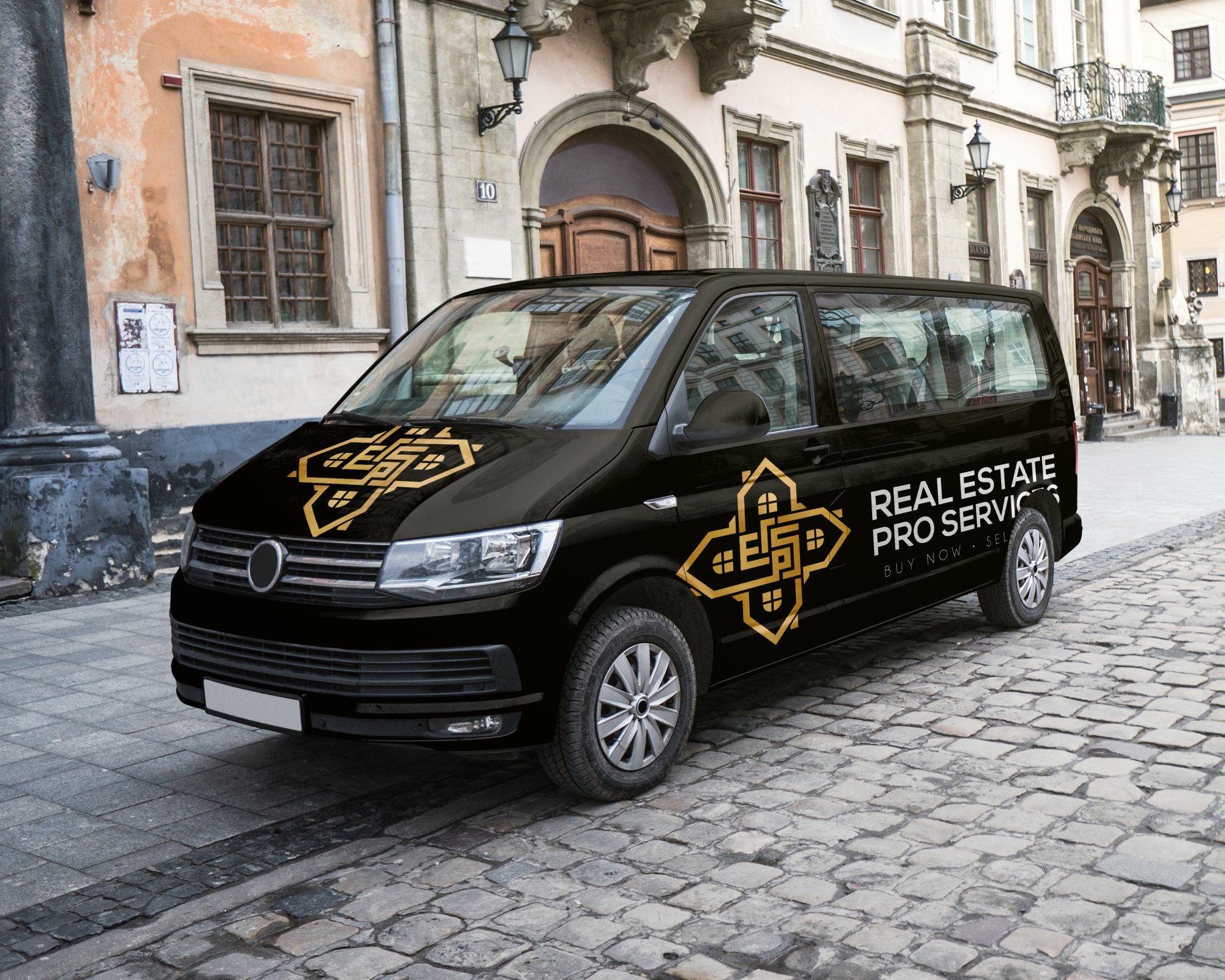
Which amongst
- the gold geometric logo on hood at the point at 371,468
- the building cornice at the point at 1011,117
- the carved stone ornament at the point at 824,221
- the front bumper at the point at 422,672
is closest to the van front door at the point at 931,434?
the gold geometric logo on hood at the point at 371,468

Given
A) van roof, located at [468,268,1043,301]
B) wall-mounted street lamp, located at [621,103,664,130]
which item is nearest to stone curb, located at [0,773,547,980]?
van roof, located at [468,268,1043,301]

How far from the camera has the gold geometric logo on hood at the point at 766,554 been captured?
501cm

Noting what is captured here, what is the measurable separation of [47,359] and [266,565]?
581cm

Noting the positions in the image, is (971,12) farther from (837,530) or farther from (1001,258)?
(837,530)

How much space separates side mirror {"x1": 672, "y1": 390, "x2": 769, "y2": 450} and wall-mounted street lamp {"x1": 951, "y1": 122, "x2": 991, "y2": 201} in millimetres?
17274

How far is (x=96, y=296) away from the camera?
1016cm

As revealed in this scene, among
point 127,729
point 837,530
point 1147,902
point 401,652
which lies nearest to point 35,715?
point 127,729

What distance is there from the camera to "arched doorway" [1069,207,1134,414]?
26.8m

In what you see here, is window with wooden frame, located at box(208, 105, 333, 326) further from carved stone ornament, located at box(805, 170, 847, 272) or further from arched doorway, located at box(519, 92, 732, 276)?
carved stone ornament, located at box(805, 170, 847, 272)

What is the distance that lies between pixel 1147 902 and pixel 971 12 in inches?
845

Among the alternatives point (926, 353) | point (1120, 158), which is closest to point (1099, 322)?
point (1120, 158)

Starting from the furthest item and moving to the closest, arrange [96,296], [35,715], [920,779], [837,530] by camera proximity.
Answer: [96,296] < [35,715] < [837,530] < [920,779]

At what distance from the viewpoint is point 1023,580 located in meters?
7.40

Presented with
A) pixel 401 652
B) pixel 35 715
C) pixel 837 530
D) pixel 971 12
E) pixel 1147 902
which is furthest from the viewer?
pixel 971 12
